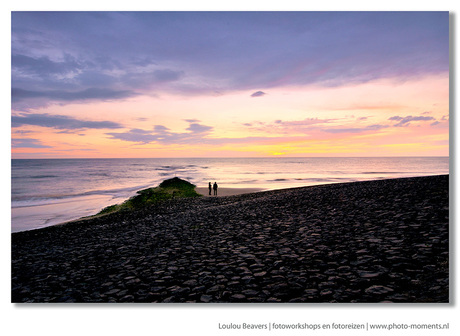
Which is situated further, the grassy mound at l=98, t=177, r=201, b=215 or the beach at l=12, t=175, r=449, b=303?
the grassy mound at l=98, t=177, r=201, b=215

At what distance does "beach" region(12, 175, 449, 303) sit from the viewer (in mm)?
5020

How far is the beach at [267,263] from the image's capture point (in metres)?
5.02

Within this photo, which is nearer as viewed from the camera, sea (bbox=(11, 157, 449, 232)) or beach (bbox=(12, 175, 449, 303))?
beach (bbox=(12, 175, 449, 303))

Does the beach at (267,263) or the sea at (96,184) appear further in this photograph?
the sea at (96,184)

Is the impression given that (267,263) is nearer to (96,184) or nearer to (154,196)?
(154,196)

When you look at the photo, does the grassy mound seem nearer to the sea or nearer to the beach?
the sea

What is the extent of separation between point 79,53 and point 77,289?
777cm

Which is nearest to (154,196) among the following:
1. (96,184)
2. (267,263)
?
(267,263)

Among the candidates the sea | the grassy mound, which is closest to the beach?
the sea

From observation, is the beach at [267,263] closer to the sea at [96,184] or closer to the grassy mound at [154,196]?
the sea at [96,184]

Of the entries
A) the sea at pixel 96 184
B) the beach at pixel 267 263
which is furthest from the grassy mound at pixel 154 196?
the beach at pixel 267 263
